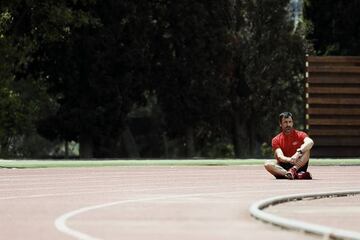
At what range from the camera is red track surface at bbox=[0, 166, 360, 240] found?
13320 millimetres

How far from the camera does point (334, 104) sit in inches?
1842

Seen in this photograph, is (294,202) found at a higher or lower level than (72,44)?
lower

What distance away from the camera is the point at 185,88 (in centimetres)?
6138

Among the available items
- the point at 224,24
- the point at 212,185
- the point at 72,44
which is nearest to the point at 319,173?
the point at 212,185

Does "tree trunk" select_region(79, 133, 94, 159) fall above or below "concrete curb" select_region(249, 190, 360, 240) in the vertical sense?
below

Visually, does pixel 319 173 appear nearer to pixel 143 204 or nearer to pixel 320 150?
pixel 143 204

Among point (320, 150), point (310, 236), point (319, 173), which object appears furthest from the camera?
point (320, 150)

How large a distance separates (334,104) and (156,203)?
29.3 metres

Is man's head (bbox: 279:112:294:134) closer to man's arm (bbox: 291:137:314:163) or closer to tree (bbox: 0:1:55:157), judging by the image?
man's arm (bbox: 291:137:314:163)

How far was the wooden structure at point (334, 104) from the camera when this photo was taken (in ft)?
152

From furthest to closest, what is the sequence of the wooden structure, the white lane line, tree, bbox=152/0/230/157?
tree, bbox=152/0/230/157
the wooden structure
the white lane line

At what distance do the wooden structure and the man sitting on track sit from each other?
20.5m

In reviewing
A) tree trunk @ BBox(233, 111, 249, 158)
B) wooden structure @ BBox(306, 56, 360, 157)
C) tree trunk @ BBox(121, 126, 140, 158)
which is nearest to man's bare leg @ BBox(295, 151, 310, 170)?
wooden structure @ BBox(306, 56, 360, 157)

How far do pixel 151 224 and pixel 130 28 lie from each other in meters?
43.9
